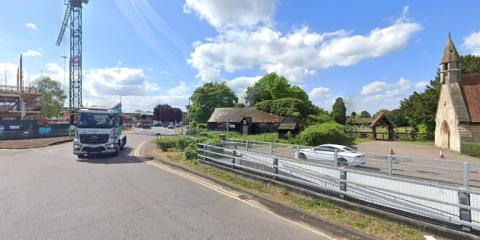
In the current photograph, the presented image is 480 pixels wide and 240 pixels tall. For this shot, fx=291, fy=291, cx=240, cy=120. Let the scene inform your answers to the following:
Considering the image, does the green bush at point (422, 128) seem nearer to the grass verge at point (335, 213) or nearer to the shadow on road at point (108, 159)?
the shadow on road at point (108, 159)

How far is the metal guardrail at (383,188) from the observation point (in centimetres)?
522

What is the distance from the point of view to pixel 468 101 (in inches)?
1216

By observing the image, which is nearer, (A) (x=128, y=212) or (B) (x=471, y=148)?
(A) (x=128, y=212)

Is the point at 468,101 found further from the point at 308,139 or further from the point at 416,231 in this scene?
the point at 416,231

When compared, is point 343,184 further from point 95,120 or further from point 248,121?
point 248,121

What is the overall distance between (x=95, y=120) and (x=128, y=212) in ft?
40.3

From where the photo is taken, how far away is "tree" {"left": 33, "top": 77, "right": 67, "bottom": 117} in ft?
248

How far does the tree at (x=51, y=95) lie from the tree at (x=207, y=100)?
3563 cm

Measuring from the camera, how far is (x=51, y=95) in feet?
257

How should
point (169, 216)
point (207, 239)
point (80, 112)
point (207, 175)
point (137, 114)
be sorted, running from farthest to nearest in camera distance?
point (137, 114) → point (80, 112) → point (207, 175) → point (169, 216) → point (207, 239)

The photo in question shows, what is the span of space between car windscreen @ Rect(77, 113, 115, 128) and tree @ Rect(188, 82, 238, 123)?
189 ft

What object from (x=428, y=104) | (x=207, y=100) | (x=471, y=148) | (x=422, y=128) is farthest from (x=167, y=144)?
(x=207, y=100)

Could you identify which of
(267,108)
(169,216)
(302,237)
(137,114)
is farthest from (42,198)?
(137,114)

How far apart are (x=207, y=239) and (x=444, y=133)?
36.5m
